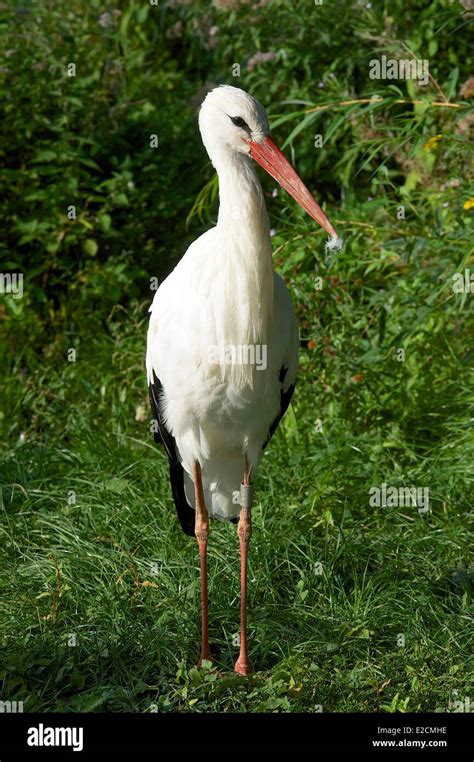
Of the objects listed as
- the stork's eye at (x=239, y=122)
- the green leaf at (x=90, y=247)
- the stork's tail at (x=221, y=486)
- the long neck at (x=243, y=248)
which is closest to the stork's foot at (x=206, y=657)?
the stork's tail at (x=221, y=486)

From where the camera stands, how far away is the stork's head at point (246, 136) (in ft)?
10.9

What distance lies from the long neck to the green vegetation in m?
1.04

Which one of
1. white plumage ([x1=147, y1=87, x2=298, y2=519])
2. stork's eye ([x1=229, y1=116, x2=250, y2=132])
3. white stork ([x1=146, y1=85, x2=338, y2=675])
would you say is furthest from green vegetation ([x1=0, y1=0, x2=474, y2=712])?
stork's eye ([x1=229, y1=116, x2=250, y2=132])

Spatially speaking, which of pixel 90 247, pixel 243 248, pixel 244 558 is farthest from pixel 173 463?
pixel 90 247

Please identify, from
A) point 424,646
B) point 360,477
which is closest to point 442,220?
point 360,477

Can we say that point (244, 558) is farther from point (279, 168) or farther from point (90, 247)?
point (90, 247)

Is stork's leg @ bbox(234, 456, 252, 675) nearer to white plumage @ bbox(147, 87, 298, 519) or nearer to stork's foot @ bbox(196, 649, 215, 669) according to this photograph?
stork's foot @ bbox(196, 649, 215, 669)

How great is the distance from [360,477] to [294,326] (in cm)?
101

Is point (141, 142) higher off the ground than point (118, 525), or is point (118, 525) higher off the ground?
point (141, 142)

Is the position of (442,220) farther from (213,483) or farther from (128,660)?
(128,660)

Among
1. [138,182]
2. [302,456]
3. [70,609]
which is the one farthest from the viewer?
[138,182]

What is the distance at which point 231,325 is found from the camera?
3396mm

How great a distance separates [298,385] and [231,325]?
1.73 meters
